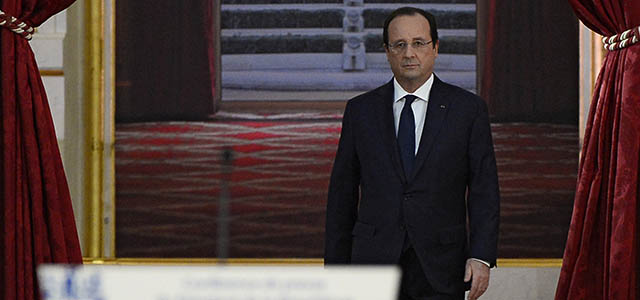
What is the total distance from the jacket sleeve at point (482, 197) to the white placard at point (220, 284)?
110 centimetres

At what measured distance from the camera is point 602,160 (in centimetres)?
247

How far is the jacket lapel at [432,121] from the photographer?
2.02m

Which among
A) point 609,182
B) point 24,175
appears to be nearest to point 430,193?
point 609,182

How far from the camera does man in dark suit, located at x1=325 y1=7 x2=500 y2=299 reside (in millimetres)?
1987

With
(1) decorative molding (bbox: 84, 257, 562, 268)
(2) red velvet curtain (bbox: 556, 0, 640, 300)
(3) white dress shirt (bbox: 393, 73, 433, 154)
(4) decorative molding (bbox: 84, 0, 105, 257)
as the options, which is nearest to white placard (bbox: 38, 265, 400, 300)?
(3) white dress shirt (bbox: 393, 73, 433, 154)

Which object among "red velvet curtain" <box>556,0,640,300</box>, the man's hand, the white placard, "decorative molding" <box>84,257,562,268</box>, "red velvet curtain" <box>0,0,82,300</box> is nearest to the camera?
the white placard

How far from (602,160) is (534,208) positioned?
31.4 inches

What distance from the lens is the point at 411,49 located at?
2.00 meters

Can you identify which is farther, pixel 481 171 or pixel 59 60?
pixel 59 60

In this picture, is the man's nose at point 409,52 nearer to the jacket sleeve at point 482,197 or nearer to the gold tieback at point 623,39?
the jacket sleeve at point 482,197

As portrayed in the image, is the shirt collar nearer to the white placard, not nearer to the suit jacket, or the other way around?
the suit jacket

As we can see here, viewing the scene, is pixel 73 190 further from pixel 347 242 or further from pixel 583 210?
pixel 583 210

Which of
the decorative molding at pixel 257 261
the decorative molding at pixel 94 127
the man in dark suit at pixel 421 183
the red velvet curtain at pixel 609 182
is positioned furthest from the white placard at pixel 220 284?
the decorative molding at pixel 94 127

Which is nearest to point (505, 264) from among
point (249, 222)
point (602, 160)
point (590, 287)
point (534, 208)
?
point (534, 208)
